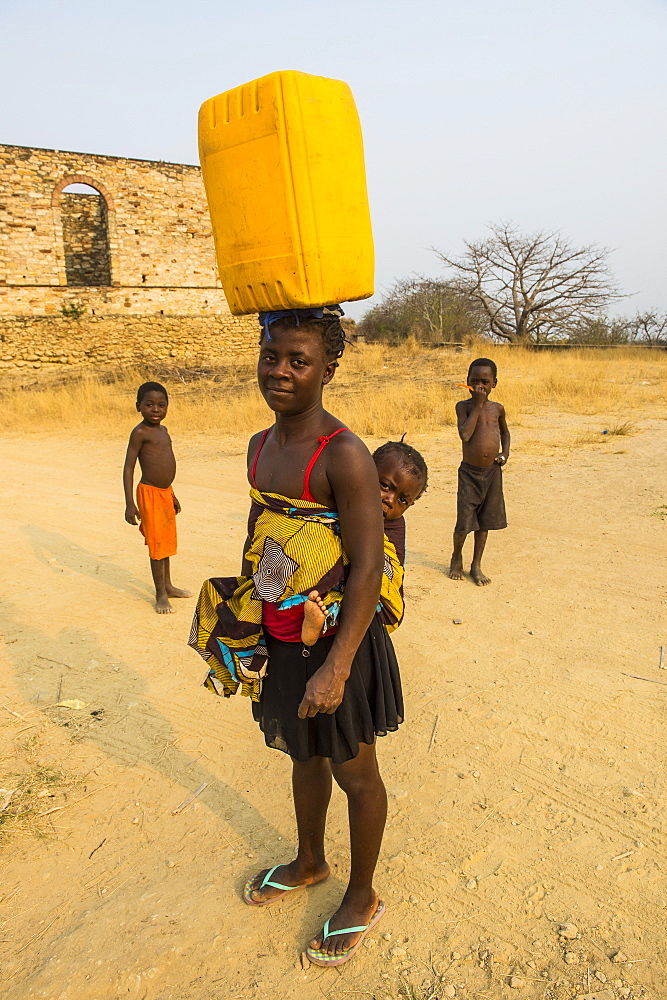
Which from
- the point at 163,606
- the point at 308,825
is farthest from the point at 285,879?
the point at 163,606

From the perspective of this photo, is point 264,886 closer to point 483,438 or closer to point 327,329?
point 327,329

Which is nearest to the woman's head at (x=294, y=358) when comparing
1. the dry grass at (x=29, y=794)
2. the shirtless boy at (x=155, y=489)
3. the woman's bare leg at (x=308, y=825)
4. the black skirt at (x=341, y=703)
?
the black skirt at (x=341, y=703)

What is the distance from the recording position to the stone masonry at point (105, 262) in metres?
18.6

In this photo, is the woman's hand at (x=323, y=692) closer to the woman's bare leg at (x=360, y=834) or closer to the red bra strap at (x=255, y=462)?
the woman's bare leg at (x=360, y=834)

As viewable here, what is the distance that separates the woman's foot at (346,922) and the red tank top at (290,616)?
83cm

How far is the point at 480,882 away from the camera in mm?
2244

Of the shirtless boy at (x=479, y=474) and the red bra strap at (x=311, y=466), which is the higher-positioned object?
the red bra strap at (x=311, y=466)

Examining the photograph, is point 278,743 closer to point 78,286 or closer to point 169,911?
point 169,911

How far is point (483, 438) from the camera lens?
500 centimetres

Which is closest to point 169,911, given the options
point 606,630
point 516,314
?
point 606,630

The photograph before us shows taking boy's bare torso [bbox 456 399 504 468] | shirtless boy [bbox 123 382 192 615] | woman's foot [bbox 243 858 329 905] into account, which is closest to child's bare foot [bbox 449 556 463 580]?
boy's bare torso [bbox 456 399 504 468]

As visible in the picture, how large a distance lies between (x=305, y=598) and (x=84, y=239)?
74.5 feet

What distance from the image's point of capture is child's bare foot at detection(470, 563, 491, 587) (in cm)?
485

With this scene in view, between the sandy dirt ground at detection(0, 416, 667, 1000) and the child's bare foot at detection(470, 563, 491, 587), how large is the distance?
0.24 feet
